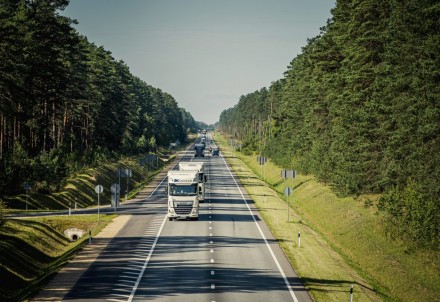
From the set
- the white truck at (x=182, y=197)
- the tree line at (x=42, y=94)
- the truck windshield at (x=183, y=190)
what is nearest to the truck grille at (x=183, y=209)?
the white truck at (x=182, y=197)

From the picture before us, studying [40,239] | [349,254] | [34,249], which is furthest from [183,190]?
[349,254]

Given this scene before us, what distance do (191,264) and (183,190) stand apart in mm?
14480

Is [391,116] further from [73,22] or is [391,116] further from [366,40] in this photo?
[73,22]

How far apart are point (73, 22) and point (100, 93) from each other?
2787cm

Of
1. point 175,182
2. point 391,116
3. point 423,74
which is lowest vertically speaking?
point 175,182

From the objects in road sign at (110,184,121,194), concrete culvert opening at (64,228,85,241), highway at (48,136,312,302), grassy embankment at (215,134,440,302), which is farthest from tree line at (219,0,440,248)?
concrete culvert opening at (64,228,85,241)

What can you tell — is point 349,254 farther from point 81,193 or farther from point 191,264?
point 81,193

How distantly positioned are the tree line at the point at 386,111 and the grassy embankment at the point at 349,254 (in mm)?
1588

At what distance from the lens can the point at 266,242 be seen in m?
37.0

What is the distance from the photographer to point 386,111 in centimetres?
4269

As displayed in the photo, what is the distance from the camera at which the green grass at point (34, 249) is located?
2761 centimetres

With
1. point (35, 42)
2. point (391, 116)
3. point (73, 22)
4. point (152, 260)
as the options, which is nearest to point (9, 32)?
point (35, 42)

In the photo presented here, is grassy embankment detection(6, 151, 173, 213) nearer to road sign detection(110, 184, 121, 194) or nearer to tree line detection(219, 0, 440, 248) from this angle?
road sign detection(110, 184, 121, 194)

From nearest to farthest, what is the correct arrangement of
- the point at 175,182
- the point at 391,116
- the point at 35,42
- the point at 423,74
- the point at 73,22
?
the point at 423,74, the point at 391,116, the point at 175,182, the point at 35,42, the point at 73,22
